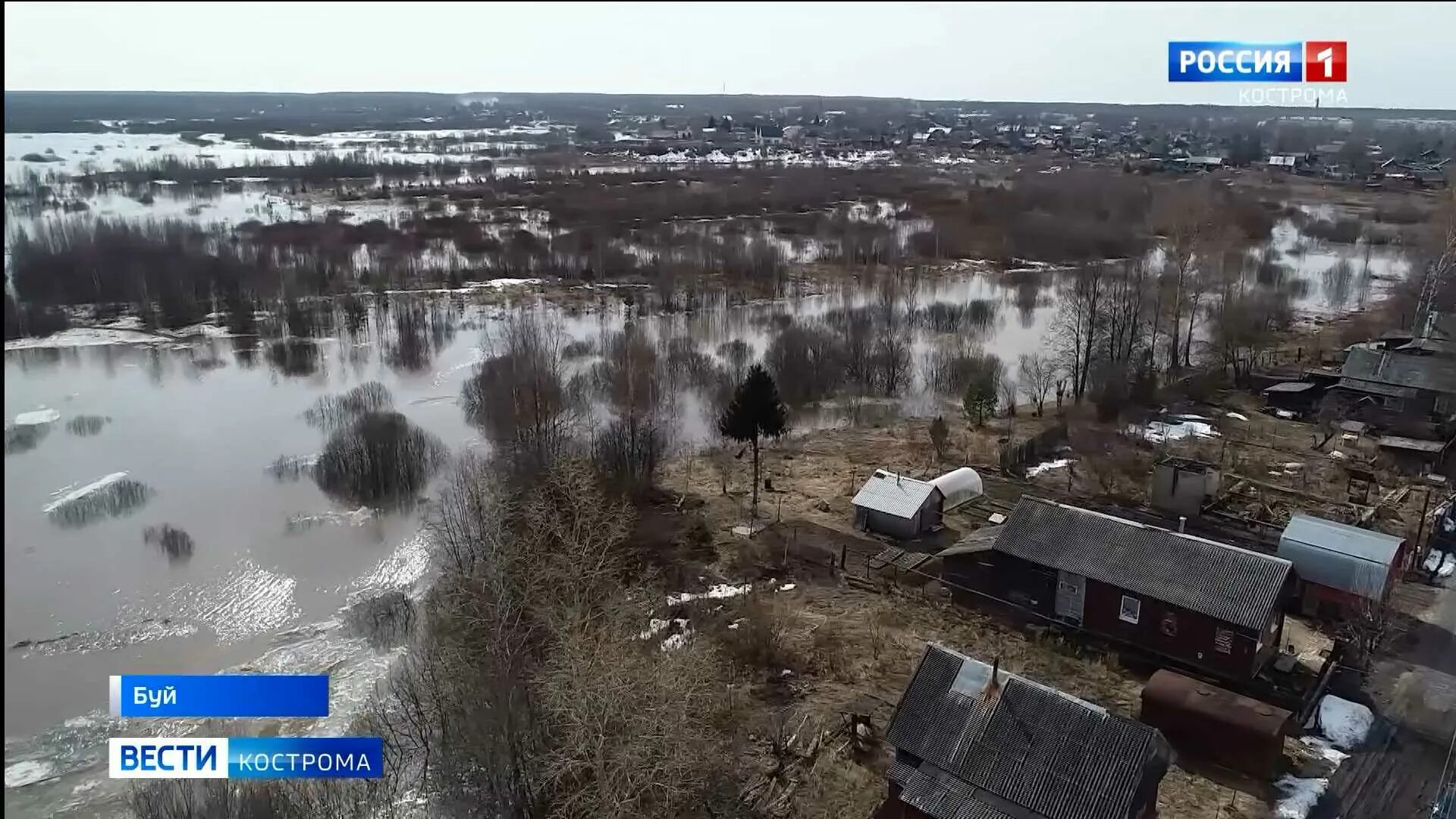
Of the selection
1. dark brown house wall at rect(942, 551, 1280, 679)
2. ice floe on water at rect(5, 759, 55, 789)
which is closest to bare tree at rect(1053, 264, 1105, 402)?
dark brown house wall at rect(942, 551, 1280, 679)

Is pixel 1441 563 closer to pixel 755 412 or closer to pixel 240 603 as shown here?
pixel 755 412

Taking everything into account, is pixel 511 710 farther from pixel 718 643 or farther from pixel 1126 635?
pixel 1126 635

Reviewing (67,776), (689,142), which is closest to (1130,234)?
(67,776)

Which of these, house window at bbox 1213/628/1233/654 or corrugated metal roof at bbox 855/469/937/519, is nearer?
house window at bbox 1213/628/1233/654

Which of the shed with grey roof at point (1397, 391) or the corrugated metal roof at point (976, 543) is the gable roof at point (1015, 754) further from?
the shed with grey roof at point (1397, 391)
